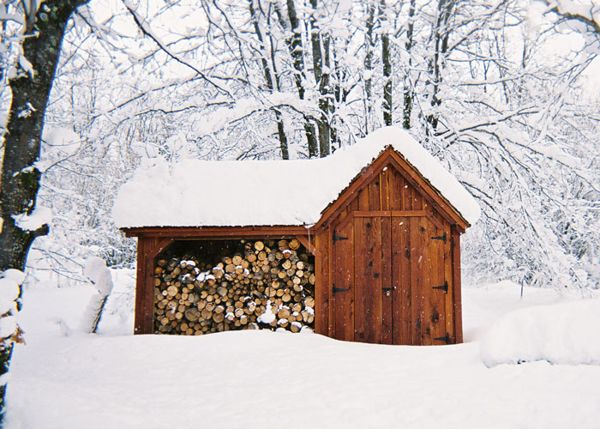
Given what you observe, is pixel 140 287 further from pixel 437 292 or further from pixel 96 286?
pixel 437 292

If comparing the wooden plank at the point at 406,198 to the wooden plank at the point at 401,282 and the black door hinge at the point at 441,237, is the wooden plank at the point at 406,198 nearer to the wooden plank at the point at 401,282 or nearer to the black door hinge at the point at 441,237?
the wooden plank at the point at 401,282

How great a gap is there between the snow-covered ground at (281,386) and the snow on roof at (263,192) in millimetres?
1761

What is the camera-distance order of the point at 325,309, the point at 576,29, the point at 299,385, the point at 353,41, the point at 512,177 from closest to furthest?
the point at 576,29 → the point at 299,385 → the point at 325,309 → the point at 512,177 → the point at 353,41

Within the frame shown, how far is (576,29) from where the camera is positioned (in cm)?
355

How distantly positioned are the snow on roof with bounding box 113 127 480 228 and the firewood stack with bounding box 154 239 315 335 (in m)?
0.62

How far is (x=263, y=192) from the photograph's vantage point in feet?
22.7

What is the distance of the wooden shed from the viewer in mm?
6609

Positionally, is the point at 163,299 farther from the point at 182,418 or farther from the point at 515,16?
the point at 515,16

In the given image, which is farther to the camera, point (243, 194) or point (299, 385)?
point (243, 194)

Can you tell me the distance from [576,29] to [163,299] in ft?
20.6

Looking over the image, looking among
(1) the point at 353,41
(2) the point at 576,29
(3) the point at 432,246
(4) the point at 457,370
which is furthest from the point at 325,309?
(1) the point at 353,41

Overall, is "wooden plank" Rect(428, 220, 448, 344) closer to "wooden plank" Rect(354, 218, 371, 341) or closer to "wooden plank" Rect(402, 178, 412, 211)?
"wooden plank" Rect(402, 178, 412, 211)

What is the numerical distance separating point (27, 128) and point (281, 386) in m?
3.33

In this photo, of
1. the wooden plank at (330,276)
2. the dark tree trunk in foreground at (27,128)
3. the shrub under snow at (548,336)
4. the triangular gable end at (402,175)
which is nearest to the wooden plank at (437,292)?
the triangular gable end at (402,175)
